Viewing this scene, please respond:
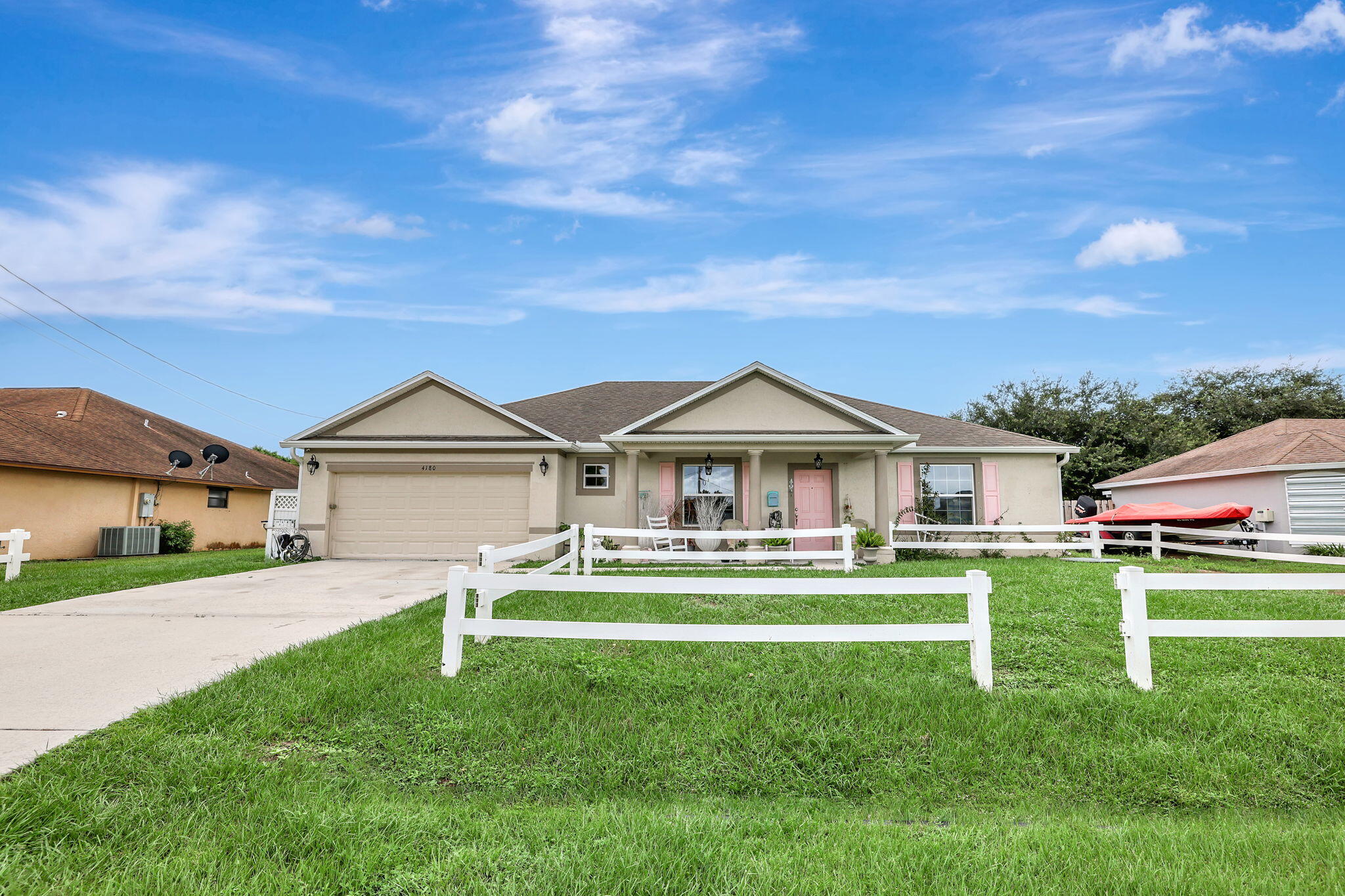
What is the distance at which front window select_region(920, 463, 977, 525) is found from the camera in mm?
16078

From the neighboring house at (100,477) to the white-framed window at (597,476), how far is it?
12.5 meters

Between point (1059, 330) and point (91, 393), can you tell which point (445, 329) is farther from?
point (1059, 330)

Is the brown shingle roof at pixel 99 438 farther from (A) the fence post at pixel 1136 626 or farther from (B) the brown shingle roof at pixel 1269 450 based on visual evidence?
(B) the brown shingle roof at pixel 1269 450

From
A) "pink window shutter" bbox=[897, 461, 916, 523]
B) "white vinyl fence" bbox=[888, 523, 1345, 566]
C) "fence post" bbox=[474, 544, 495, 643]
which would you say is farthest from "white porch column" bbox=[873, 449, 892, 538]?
"fence post" bbox=[474, 544, 495, 643]

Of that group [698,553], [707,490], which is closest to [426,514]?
[707,490]

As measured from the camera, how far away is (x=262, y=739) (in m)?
3.71

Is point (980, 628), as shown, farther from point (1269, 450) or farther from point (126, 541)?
point (126, 541)

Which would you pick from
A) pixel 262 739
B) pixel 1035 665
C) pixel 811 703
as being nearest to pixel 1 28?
pixel 262 739

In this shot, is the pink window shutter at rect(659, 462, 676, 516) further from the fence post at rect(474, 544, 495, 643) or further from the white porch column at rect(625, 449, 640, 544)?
the fence post at rect(474, 544, 495, 643)

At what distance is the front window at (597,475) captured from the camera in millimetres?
16234

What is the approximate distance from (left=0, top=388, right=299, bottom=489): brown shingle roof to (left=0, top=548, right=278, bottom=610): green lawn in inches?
107

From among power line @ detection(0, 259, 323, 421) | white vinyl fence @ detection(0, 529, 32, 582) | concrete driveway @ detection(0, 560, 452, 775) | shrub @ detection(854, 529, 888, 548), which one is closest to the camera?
concrete driveway @ detection(0, 560, 452, 775)

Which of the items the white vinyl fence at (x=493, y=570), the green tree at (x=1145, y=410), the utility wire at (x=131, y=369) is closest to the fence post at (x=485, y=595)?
the white vinyl fence at (x=493, y=570)

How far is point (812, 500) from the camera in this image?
625 inches
